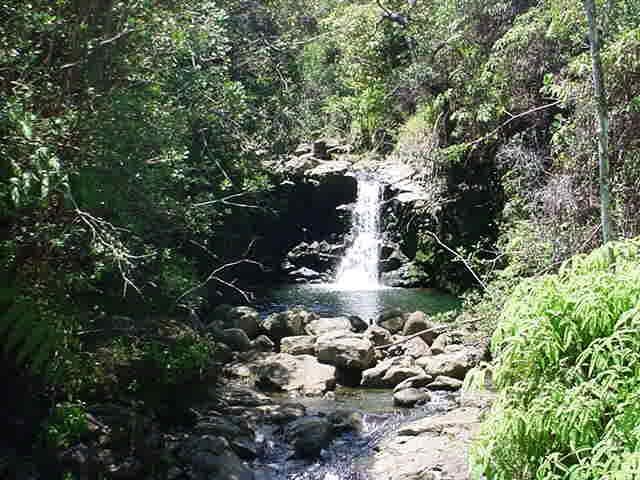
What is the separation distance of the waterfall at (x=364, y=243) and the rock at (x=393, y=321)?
21.2 ft

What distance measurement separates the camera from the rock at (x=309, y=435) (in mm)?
8172

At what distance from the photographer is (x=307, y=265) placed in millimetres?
22562

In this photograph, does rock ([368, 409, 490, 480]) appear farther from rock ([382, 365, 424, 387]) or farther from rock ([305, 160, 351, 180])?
rock ([305, 160, 351, 180])

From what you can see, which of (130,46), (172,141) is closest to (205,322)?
(172,141)

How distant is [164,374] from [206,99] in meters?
4.63

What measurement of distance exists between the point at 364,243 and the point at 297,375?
418 inches

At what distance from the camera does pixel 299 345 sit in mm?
12648

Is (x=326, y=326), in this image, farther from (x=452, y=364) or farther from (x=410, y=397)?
(x=410, y=397)

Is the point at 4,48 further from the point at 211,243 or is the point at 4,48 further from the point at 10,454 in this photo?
the point at 211,243

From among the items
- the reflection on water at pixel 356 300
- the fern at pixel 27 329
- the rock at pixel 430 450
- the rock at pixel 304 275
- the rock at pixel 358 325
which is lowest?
the rock at pixel 430 450

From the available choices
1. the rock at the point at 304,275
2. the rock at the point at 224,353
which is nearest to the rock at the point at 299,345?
the rock at the point at 224,353

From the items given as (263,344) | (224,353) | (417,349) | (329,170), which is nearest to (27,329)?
(224,353)

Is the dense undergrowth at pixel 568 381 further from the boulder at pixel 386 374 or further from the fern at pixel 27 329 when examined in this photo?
the boulder at pixel 386 374

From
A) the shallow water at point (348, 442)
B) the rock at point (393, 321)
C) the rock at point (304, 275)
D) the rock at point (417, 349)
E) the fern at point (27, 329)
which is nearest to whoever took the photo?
the fern at point (27, 329)
